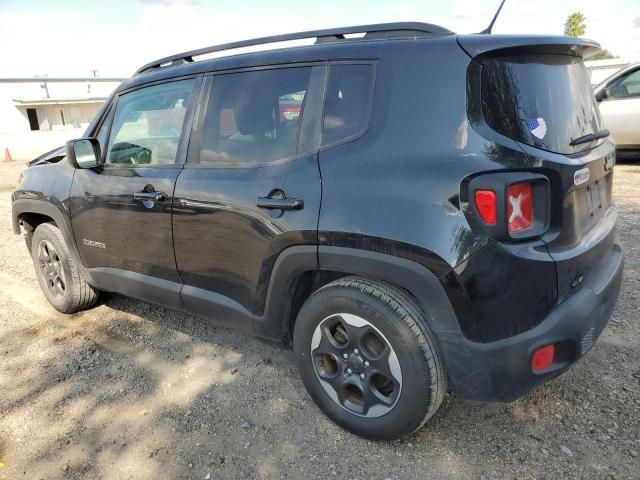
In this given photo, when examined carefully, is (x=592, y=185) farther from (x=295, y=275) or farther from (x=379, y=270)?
(x=295, y=275)

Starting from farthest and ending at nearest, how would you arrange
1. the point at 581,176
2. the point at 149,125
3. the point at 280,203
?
the point at 149,125, the point at 280,203, the point at 581,176

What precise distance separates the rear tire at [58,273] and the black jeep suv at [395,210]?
4.14 feet

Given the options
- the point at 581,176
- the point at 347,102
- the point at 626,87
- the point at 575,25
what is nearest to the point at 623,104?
the point at 626,87

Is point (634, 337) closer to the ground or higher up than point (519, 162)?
closer to the ground

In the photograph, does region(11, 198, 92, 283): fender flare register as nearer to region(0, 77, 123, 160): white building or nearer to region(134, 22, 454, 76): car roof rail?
region(134, 22, 454, 76): car roof rail

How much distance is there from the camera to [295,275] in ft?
8.30

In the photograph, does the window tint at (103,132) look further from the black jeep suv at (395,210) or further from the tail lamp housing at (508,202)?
the tail lamp housing at (508,202)

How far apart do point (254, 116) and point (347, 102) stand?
59 cm

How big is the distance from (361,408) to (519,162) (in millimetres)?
1337

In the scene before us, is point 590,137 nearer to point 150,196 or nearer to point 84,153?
point 150,196

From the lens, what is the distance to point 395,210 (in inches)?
84.3

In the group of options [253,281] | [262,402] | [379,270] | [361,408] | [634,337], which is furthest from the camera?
[634,337]

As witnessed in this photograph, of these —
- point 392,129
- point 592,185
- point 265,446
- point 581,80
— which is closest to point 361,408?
point 265,446

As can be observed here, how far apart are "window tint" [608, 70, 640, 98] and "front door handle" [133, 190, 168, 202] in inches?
314
